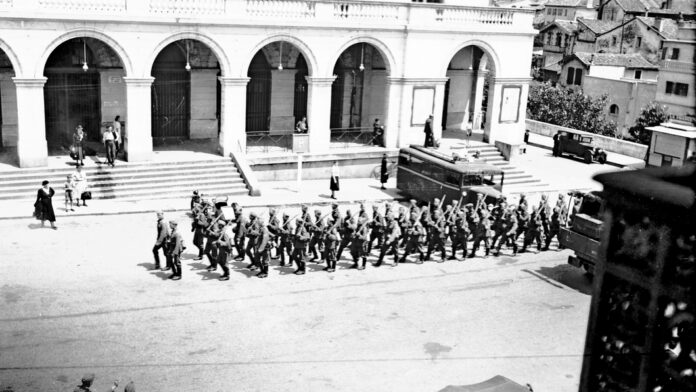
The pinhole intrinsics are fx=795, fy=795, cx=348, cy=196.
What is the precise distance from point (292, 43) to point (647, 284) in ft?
93.6

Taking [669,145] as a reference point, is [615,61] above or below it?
above

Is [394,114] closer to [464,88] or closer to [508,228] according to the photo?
[464,88]

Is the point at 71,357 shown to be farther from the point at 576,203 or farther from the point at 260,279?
the point at 576,203

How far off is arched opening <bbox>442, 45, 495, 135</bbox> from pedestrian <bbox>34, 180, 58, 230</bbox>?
70.8 ft

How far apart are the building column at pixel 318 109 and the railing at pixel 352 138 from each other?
1.40m

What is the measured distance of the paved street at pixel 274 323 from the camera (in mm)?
14875

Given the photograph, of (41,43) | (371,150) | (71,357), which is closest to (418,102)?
(371,150)

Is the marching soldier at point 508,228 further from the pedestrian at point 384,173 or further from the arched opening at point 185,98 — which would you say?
the arched opening at point 185,98

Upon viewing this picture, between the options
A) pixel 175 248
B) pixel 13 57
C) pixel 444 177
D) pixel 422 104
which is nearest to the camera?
pixel 175 248

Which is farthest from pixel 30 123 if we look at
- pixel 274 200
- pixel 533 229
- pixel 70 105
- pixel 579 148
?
pixel 579 148

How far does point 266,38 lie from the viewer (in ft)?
99.1

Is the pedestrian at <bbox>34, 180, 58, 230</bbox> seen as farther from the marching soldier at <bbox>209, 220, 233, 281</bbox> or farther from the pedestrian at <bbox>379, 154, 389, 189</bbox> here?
the pedestrian at <bbox>379, 154, 389, 189</bbox>

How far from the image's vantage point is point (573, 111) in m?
50.8

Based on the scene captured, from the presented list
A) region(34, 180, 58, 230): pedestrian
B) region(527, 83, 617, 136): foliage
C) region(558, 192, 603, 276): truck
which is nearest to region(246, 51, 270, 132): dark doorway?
region(34, 180, 58, 230): pedestrian
